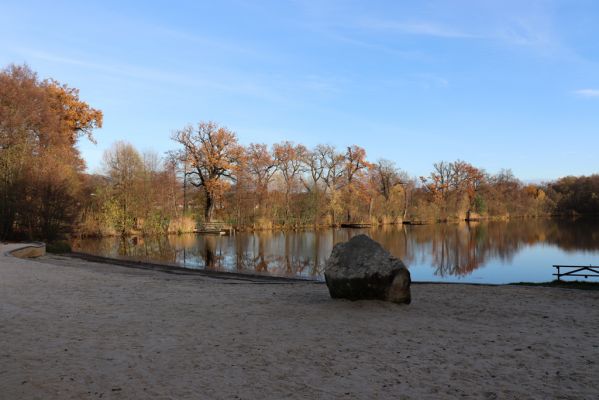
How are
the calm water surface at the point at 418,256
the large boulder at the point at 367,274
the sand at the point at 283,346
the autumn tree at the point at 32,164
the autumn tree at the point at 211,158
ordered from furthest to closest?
the autumn tree at the point at 211,158 < the autumn tree at the point at 32,164 < the calm water surface at the point at 418,256 < the large boulder at the point at 367,274 < the sand at the point at 283,346

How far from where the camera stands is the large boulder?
10.0 m

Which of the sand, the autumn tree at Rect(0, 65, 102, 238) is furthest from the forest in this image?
the sand

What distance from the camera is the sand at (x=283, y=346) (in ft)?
16.8

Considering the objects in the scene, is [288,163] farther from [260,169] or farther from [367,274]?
[367,274]

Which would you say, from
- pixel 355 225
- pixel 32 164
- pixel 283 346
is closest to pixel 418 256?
pixel 283 346

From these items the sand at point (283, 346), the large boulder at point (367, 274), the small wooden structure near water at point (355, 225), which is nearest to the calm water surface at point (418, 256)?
the large boulder at point (367, 274)

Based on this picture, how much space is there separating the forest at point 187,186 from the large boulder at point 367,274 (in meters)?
23.6

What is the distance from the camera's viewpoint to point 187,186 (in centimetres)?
5475

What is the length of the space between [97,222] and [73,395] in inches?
1494

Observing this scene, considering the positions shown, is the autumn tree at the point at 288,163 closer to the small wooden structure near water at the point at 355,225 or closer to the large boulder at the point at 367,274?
the small wooden structure near water at the point at 355,225

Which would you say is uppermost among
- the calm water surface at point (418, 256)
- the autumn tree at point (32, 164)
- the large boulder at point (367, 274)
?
the autumn tree at point (32, 164)

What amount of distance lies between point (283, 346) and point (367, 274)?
12.0 ft

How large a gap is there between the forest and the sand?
64.4 ft

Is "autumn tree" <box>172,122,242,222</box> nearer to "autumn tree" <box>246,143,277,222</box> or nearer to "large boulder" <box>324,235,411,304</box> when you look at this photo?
"autumn tree" <box>246,143,277,222</box>
